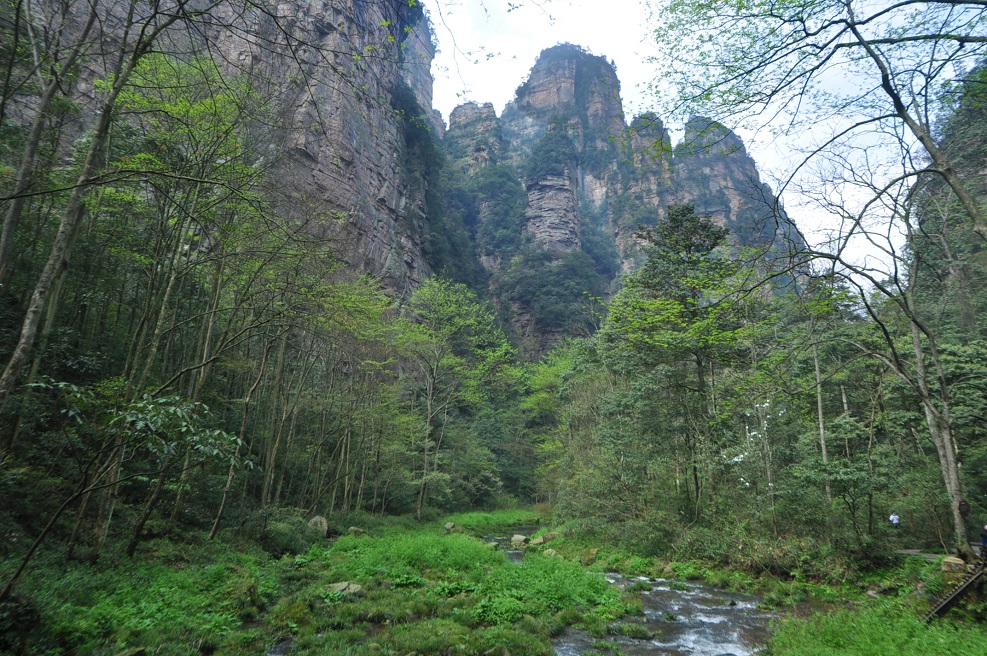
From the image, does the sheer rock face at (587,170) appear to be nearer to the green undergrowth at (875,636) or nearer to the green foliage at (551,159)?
the green foliage at (551,159)

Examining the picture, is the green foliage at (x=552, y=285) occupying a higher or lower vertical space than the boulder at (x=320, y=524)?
higher

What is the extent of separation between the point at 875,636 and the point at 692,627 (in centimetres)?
344

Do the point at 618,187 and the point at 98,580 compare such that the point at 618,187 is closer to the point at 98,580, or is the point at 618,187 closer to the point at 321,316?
the point at 321,316

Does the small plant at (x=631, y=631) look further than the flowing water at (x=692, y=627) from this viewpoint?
Yes

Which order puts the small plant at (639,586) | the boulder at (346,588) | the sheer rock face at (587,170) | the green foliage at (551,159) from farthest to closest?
the green foliage at (551,159) < the sheer rock face at (587,170) < the small plant at (639,586) < the boulder at (346,588)

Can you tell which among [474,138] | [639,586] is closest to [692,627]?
[639,586]

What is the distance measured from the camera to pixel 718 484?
16094 millimetres

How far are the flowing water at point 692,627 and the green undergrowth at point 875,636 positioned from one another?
907mm

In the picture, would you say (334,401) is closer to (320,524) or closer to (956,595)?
(320,524)

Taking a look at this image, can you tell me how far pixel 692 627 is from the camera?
356 inches

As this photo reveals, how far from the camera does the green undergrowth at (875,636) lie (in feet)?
18.9

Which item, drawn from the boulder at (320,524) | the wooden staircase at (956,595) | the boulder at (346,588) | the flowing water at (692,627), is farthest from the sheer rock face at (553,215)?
the wooden staircase at (956,595)

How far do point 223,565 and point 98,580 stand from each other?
293 centimetres

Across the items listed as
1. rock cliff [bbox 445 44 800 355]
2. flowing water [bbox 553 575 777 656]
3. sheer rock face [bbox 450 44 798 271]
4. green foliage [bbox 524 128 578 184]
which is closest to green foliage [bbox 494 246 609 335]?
rock cliff [bbox 445 44 800 355]
